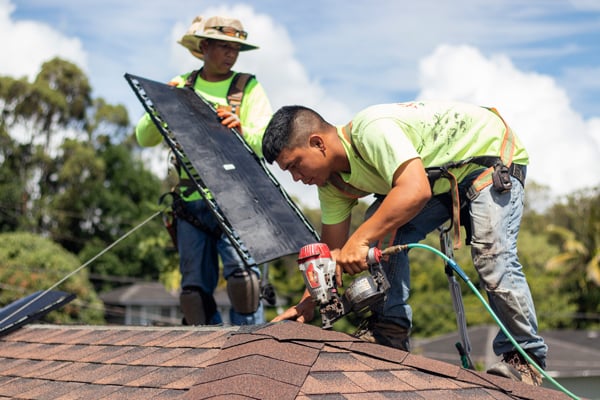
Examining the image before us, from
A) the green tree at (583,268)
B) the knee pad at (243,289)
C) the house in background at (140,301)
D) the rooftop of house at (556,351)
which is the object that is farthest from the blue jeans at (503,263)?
the house in background at (140,301)

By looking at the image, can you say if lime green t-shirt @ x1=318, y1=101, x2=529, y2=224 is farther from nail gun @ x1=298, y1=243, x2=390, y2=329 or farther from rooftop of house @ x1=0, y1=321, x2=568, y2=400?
rooftop of house @ x1=0, y1=321, x2=568, y2=400

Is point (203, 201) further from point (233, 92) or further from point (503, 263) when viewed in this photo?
point (503, 263)

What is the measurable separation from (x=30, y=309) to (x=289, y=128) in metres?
2.47

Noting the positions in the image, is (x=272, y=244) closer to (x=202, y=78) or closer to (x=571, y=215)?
(x=202, y=78)

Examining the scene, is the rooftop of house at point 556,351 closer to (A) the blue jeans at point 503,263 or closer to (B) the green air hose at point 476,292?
(A) the blue jeans at point 503,263

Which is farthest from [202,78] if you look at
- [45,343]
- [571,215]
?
[571,215]

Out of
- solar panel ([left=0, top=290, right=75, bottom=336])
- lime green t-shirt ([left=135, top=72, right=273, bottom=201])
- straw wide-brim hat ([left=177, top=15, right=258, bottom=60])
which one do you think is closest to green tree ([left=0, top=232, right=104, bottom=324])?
solar panel ([left=0, top=290, right=75, bottom=336])

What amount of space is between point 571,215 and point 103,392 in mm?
52244

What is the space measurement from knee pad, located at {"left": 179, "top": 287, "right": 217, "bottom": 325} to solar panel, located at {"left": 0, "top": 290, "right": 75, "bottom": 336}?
76 cm

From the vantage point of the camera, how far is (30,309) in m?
5.48

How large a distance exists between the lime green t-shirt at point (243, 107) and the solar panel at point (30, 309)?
110 cm

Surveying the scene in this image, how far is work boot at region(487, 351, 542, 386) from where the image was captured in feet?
12.5

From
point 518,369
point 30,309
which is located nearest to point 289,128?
point 518,369

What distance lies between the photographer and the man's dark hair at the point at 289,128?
13.1 feet
